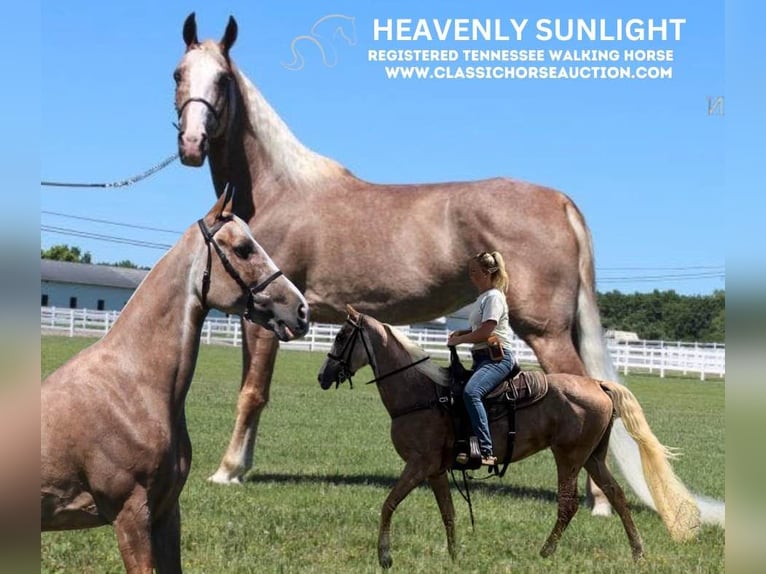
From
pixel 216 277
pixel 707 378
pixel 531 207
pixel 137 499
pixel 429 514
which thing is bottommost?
pixel 707 378

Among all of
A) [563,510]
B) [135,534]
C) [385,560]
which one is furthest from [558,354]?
[135,534]

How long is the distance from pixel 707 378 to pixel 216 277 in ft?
117

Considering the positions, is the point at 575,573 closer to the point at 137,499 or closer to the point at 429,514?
the point at 429,514

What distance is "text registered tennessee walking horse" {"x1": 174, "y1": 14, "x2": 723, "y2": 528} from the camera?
738 cm

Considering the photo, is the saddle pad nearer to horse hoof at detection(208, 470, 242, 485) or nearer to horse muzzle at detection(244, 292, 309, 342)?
horse muzzle at detection(244, 292, 309, 342)

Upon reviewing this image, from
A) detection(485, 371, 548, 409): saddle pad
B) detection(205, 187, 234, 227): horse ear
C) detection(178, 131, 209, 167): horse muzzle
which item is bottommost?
detection(485, 371, 548, 409): saddle pad

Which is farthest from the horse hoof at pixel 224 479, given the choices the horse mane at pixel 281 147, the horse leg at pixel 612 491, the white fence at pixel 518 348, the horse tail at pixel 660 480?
the white fence at pixel 518 348

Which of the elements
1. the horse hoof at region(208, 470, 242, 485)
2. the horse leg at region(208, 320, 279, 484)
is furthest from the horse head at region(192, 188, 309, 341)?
the horse hoof at region(208, 470, 242, 485)

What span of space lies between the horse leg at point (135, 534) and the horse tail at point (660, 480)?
383 cm

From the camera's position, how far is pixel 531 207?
765 cm

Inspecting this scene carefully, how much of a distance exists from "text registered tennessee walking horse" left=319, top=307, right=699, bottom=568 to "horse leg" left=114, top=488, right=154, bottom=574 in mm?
2313

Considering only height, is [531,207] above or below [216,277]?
above

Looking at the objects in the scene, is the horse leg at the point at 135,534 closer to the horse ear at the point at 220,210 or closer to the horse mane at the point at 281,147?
the horse ear at the point at 220,210
